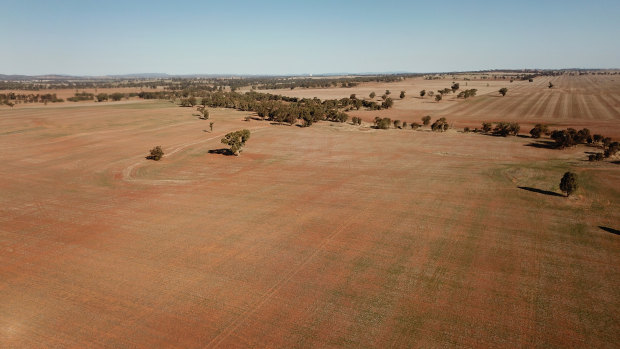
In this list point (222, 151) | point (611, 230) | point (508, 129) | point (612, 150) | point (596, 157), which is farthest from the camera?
point (508, 129)

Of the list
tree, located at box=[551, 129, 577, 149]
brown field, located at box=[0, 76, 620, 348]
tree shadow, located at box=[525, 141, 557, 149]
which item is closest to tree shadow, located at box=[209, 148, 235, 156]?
brown field, located at box=[0, 76, 620, 348]

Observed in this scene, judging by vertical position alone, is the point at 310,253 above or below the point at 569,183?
below

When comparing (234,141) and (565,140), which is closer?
(234,141)

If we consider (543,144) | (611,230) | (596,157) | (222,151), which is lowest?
(611,230)

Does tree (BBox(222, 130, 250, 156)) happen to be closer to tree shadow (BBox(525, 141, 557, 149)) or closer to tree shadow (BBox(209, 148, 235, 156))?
tree shadow (BBox(209, 148, 235, 156))

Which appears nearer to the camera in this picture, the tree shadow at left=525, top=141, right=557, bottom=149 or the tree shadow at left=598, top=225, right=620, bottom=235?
the tree shadow at left=598, top=225, right=620, bottom=235

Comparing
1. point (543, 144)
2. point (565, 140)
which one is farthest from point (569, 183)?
point (543, 144)

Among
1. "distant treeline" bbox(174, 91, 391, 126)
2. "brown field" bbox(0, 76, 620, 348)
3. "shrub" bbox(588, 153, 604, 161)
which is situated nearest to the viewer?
"brown field" bbox(0, 76, 620, 348)

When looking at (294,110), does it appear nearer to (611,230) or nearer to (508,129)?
(508,129)
